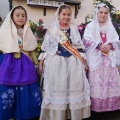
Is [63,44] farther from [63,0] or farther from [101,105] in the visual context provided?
[63,0]

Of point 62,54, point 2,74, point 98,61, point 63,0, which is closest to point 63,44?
point 62,54

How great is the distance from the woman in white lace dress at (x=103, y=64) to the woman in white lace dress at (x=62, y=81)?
178 millimetres

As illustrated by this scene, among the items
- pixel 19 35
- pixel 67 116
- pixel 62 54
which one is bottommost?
pixel 67 116

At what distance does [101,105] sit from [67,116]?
1.72ft

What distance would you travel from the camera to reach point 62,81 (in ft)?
11.9

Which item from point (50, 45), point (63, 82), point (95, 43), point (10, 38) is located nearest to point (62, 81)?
point (63, 82)

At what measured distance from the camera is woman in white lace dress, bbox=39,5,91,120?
3.62 metres

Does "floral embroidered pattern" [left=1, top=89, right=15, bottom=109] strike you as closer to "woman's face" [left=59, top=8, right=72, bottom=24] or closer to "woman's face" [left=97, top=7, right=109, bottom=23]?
"woman's face" [left=59, top=8, right=72, bottom=24]

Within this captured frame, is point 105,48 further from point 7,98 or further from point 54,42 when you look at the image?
point 7,98

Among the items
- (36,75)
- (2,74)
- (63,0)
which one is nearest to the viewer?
(2,74)

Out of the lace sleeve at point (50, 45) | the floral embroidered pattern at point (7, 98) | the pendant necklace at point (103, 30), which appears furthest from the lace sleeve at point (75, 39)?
the floral embroidered pattern at point (7, 98)

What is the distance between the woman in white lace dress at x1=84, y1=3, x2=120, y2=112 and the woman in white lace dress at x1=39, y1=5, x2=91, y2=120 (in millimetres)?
178

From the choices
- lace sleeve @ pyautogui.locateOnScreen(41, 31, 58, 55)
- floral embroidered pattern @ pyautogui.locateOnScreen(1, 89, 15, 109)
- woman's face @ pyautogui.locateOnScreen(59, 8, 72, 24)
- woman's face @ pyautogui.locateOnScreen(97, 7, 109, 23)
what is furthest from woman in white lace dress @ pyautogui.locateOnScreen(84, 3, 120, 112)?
floral embroidered pattern @ pyautogui.locateOnScreen(1, 89, 15, 109)

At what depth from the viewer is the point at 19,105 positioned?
12.1 feet
